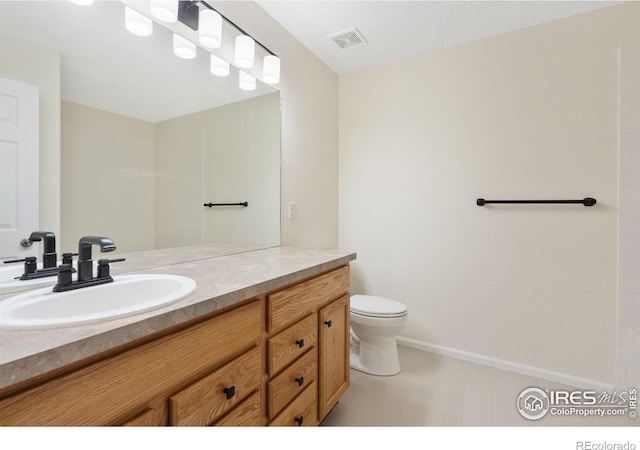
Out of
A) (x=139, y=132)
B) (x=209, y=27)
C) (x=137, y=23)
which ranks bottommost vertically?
(x=139, y=132)

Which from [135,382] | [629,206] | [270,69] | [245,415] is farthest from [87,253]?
[629,206]

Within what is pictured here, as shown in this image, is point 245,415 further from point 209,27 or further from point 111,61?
point 209,27

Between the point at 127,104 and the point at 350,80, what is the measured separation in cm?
187

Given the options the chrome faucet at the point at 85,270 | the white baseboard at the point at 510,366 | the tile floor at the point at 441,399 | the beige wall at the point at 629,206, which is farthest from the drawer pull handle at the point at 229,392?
the beige wall at the point at 629,206

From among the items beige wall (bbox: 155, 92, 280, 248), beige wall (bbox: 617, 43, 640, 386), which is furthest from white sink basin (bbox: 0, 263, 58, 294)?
beige wall (bbox: 617, 43, 640, 386)

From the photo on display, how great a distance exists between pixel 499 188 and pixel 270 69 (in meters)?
1.68

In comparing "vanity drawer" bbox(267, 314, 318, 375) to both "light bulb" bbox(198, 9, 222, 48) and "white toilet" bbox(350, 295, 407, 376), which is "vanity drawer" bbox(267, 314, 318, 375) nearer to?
"white toilet" bbox(350, 295, 407, 376)

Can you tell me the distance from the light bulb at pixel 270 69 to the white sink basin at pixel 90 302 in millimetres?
1333

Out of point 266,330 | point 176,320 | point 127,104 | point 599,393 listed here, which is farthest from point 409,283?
point 127,104

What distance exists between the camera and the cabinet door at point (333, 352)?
4.42 ft

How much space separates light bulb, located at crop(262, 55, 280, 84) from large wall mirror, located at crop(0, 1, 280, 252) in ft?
0.21

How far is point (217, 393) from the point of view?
82 cm

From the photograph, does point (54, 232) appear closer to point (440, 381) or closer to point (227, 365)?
point (227, 365)

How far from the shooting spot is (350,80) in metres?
2.54
